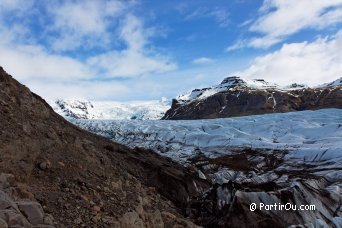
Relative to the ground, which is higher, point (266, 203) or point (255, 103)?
point (255, 103)

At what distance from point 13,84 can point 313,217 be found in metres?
12.2

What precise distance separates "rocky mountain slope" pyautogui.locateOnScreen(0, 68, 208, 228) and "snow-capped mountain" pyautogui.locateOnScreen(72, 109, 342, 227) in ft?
9.35

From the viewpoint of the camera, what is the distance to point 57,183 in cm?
1129

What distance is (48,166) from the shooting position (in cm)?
1189

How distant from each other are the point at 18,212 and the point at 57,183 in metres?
3.42

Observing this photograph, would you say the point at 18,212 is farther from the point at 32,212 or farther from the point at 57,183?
the point at 57,183

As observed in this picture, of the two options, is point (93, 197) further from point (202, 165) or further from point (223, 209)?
point (202, 165)

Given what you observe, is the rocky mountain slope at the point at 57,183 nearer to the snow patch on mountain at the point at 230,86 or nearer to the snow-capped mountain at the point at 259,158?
the snow-capped mountain at the point at 259,158

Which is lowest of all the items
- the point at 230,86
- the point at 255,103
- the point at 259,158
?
the point at 259,158

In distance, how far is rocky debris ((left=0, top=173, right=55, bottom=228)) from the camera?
742 centimetres

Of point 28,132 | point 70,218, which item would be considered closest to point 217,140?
point 28,132

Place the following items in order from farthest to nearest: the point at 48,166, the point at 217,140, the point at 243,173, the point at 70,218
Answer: the point at 217,140, the point at 243,173, the point at 48,166, the point at 70,218

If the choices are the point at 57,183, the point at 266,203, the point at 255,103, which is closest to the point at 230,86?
the point at 255,103

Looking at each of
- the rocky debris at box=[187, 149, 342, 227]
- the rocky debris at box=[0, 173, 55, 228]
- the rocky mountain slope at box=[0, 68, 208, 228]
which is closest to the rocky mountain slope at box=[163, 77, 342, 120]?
the rocky debris at box=[187, 149, 342, 227]
